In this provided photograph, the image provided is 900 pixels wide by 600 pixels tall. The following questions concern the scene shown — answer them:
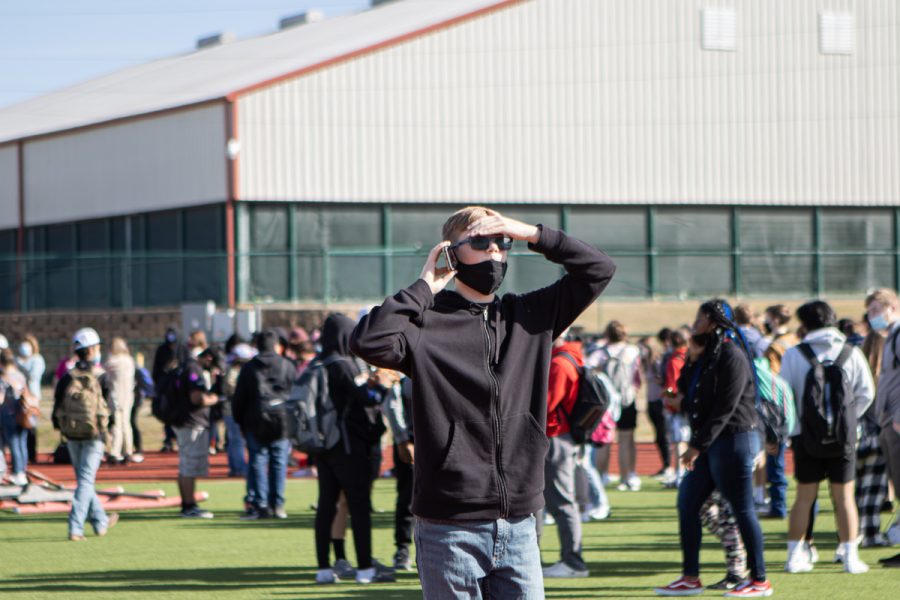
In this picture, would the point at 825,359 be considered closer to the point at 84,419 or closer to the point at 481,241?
the point at 481,241

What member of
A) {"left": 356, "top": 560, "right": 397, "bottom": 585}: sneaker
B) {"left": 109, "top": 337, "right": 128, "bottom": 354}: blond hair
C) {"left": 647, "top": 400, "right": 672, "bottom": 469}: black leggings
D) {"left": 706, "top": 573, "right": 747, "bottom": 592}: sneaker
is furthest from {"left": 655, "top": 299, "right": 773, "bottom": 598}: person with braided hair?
{"left": 109, "top": 337, "right": 128, "bottom": 354}: blond hair

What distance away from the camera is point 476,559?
5.46 meters

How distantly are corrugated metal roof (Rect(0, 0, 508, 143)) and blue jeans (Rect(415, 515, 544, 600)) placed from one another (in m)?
30.4

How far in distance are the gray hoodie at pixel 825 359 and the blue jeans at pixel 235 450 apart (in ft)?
35.4

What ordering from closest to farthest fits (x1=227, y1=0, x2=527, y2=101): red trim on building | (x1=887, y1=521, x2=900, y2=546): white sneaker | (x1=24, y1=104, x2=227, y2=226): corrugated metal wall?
(x1=887, y1=521, x2=900, y2=546): white sneaker, (x1=227, y1=0, x2=527, y2=101): red trim on building, (x1=24, y1=104, x2=227, y2=226): corrugated metal wall

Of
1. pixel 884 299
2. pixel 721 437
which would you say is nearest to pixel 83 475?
Result: pixel 721 437

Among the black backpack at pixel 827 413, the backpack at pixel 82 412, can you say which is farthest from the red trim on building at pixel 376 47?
the black backpack at pixel 827 413

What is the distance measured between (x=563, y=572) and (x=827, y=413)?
2288 mm

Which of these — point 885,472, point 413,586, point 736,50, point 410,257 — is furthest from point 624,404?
point 736,50

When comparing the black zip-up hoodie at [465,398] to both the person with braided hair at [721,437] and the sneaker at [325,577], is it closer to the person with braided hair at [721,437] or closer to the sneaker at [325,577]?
the person with braided hair at [721,437]

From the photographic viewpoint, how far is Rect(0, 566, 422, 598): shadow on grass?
1081 centimetres

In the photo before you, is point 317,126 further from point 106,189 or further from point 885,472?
point 885,472

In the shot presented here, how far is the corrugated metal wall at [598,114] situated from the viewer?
35.8m

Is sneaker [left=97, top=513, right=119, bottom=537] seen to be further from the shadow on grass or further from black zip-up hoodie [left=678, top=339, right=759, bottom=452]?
black zip-up hoodie [left=678, top=339, right=759, bottom=452]
